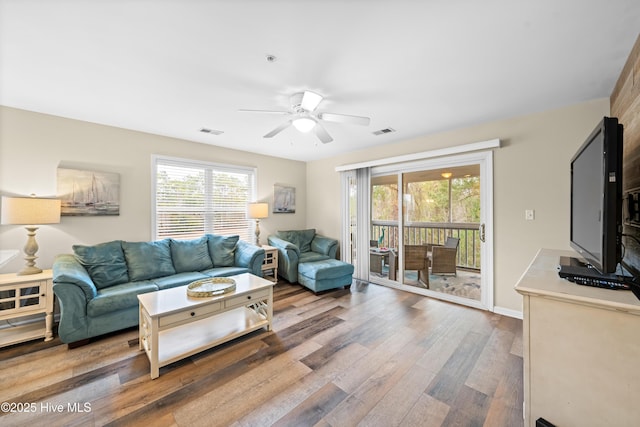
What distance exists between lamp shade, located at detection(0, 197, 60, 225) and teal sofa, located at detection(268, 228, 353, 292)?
9.19 feet

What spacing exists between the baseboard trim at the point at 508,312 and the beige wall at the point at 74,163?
4781 mm

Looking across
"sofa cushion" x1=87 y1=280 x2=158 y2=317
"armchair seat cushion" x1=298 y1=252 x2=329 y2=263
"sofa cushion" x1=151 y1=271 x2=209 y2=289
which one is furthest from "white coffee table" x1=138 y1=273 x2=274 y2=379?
"armchair seat cushion" x1=298 y1=252 x2=329 y2=263

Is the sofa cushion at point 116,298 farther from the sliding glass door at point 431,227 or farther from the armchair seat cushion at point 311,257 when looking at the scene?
the sliding glass door at point 431,227

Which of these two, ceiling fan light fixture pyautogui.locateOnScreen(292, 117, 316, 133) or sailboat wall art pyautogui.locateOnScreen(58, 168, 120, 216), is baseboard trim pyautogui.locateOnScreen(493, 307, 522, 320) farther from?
sailboat wall art pyautogui.locateOnScreen(58, 168, 120, 216)

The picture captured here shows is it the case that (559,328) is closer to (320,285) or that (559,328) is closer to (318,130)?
(318,130)

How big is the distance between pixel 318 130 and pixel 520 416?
2796 millimetres

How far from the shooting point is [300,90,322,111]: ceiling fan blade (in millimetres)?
2062

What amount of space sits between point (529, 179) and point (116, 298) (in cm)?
466

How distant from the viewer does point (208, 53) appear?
176 cm

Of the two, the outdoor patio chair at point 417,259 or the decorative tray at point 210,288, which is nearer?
the decorative tray at point 210,288

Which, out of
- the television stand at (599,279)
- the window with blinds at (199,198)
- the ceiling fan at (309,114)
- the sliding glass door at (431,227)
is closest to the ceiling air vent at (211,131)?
the window with blinds at (199,198)

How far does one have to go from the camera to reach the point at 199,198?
159 inches

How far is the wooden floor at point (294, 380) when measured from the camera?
1.54 m

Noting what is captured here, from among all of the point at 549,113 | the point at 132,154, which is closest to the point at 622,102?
the point at 549,113
